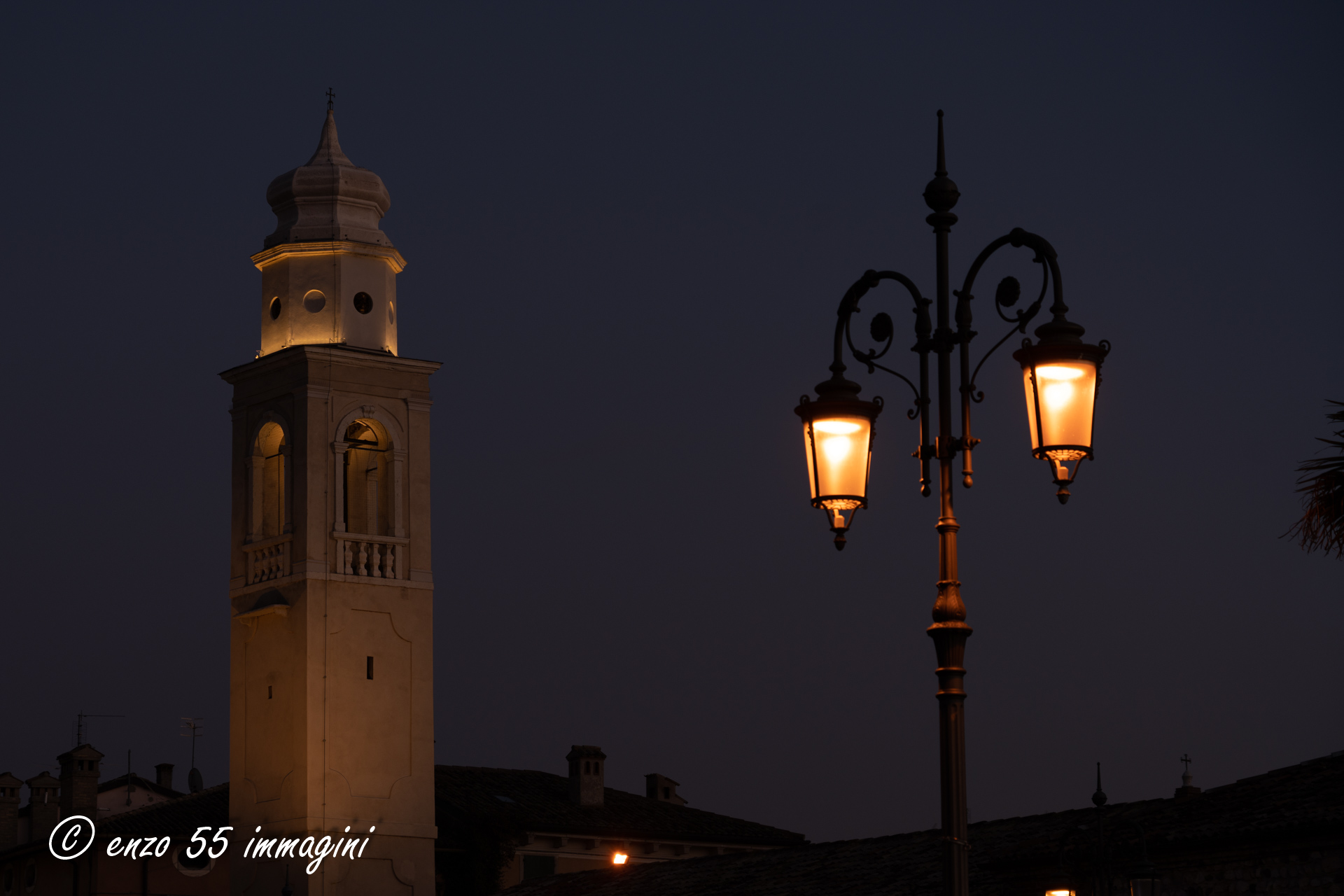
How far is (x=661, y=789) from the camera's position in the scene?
45.4 metres

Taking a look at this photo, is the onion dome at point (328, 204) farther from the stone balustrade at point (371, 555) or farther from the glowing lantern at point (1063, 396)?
the glowing lantern at point (1063, 396)

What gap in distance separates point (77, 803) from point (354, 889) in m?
16.3

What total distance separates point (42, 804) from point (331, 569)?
1908 centimetres

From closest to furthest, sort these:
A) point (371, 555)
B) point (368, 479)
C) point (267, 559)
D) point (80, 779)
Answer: point (371, 555), point (267, 559), point (368, 479), point (80, 779)

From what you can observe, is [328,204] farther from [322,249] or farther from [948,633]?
[948,633]

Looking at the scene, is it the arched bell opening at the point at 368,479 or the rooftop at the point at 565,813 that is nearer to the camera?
the arched bell opening at the point at 368,479

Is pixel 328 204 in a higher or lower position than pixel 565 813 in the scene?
higher

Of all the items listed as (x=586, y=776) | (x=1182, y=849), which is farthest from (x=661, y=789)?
(x=1182, y=849)

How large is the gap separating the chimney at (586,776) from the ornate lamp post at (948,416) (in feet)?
103

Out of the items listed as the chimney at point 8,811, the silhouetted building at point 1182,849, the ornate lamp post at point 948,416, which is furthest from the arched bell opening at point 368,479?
the ornate lamp post at point 948,416

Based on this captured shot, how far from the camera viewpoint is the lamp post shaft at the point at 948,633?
360 inches

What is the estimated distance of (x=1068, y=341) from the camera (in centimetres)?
912

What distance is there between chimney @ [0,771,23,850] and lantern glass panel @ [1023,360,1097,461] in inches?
1609

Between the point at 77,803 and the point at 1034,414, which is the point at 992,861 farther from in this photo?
the point at 77,803
